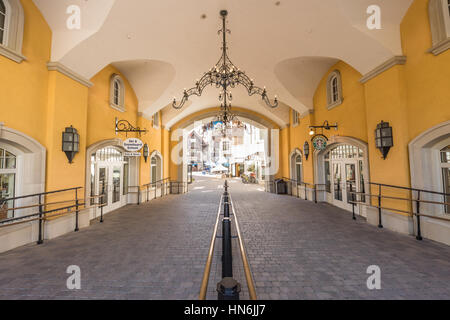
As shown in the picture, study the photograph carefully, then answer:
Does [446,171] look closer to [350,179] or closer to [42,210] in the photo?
[350,179]

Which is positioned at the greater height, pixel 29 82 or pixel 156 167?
pixel 29 82

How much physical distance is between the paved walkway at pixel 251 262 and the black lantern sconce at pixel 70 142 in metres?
2.11

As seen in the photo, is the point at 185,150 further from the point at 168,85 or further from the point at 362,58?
the point at 362,58

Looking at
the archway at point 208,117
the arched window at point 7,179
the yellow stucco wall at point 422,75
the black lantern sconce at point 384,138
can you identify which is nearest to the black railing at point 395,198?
the black lantern sconce at point 384,138

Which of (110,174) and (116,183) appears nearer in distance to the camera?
(110,174)

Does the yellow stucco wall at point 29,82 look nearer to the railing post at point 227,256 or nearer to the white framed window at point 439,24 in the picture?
the railing post at point 227,256

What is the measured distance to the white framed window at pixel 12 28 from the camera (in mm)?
4078

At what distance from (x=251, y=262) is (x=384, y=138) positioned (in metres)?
4.79

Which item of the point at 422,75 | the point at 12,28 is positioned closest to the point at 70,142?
the point at 12,28

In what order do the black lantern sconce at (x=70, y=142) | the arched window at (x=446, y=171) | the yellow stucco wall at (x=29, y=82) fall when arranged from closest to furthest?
the yellow stucco wall at (x=29, y=82), the arched window at (x=446, y=171), the black lantern sconce at (x=70, y=142)

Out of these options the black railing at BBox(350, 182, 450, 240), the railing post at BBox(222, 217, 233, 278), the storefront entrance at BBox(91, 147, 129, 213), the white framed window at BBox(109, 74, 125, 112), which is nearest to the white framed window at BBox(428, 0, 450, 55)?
the black railing at BBox(350, 182, 450, 240)

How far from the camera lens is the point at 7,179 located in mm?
4312

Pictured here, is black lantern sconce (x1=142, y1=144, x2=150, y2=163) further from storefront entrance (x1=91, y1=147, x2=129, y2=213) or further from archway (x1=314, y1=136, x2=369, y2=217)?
archway (x1=314, y1=136, x2=369, y2=217)

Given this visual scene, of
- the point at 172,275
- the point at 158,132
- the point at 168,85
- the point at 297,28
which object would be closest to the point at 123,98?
the point at 168,85
